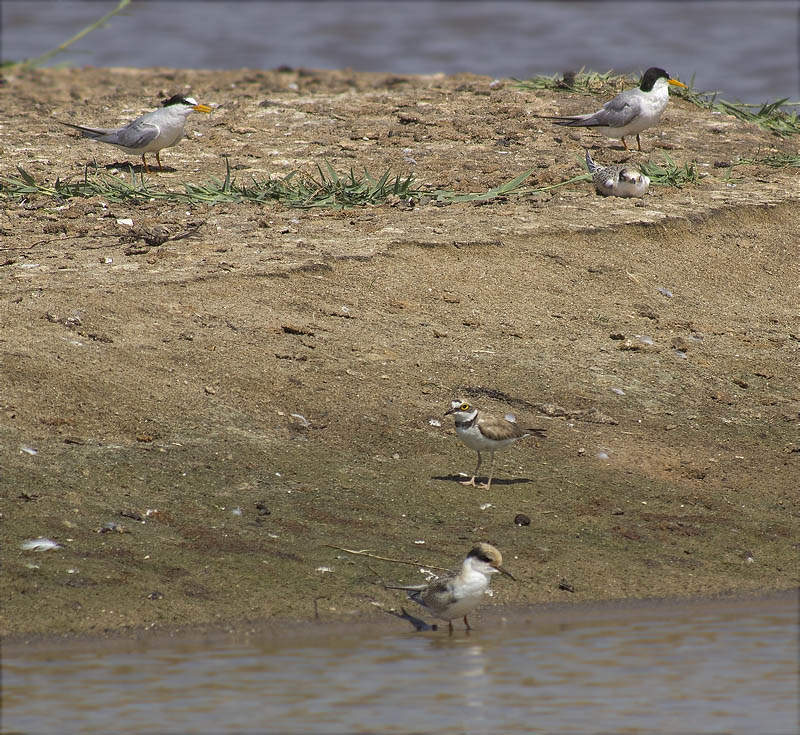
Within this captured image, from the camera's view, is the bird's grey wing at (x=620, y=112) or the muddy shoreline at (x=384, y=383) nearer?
the muddy shoreline at (x=384, y=383)

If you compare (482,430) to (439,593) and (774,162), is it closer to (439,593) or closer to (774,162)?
(439,593)

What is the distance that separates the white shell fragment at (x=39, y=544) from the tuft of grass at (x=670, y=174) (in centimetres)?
696

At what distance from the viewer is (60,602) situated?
5.95 meters

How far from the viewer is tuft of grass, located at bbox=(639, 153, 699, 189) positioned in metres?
11.6

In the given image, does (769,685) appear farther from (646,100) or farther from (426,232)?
(646,100)

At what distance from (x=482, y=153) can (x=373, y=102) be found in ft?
7.26

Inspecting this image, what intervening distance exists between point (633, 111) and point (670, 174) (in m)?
0.79

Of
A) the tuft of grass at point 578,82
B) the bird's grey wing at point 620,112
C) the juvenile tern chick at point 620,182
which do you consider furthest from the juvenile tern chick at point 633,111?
the tuft of grass at point 578,82

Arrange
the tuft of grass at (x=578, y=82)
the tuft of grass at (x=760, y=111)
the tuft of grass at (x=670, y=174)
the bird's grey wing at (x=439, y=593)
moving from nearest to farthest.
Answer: the bird's grey wing at (x=439, y=593)
the tuft of grass at (x=670, y=174)
the tuft of grass at (x=760, y=111)
the tuft of grass at (x=578, y=82)

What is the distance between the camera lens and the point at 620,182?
10992 mm

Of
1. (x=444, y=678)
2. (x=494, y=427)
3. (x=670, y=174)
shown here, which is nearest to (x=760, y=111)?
(x=670, y=174)

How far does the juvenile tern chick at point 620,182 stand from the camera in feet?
36.0

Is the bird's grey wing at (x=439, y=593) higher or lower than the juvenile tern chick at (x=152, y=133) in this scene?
lower

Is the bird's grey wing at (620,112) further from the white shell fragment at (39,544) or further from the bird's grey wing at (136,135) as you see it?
the white shell fragment at (39,544)
